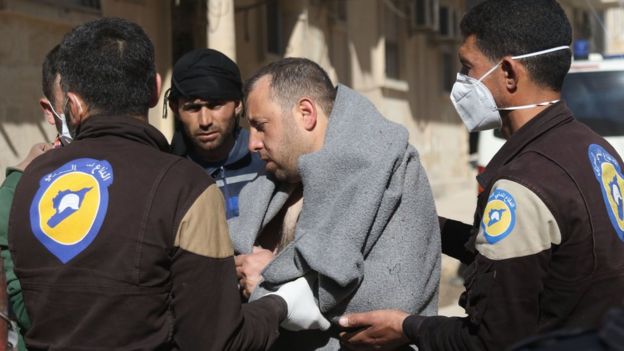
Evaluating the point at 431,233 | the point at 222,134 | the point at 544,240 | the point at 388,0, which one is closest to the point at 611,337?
the point at 544,240

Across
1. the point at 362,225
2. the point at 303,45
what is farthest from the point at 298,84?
the point at 303,45

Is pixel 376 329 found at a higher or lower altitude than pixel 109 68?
lower

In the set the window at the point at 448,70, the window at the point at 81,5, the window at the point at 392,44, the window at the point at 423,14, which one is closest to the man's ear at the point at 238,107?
the window at the point at 81,5

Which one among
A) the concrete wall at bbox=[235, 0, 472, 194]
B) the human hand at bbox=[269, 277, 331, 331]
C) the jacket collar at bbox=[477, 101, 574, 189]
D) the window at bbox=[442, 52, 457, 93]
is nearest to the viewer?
the jacket collar at bbox=[477, 101, 574, 189]

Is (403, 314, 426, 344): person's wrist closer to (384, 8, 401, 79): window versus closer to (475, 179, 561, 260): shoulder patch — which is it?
(475, 179, 561, 260): shoulder patch

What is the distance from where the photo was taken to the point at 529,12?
2.63m

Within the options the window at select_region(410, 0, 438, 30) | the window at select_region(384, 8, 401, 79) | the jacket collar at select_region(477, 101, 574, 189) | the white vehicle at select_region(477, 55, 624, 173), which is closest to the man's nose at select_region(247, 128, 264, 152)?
the jacket collar at select_region(477, 101, 574, 189)

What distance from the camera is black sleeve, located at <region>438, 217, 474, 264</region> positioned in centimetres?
328

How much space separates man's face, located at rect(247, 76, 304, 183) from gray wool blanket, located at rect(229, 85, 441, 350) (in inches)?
4.9

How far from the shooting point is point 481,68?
8.89ft

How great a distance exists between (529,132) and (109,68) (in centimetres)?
113

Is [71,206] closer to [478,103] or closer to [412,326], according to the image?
[412,326]

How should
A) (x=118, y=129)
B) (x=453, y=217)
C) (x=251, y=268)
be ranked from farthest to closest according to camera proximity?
(x=453, y=217) → (x=251, y=268) → (x=118, y=129)

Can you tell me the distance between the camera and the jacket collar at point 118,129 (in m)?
2.43
